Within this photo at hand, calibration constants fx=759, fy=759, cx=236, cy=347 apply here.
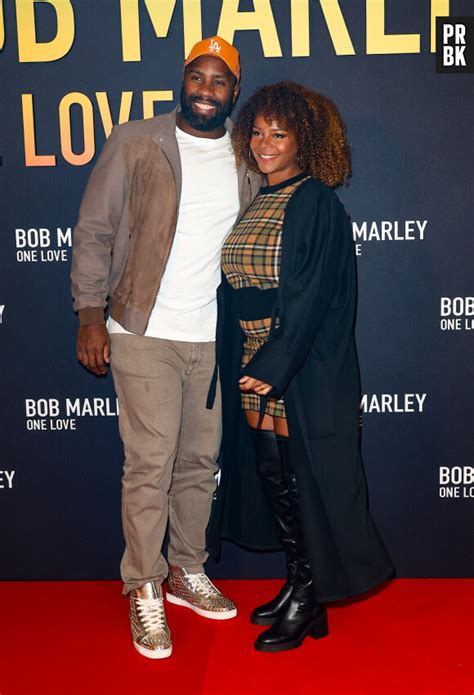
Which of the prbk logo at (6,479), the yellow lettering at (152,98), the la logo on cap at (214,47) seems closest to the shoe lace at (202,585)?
the prbk logo at (6,479)

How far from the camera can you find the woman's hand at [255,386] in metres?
2.22

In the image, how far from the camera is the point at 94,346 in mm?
2432

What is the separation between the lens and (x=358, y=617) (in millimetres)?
2607

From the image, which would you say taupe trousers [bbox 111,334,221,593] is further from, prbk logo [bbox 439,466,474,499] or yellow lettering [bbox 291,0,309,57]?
yellow lettering [bbox 291,0,309,57]

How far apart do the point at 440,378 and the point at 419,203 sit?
65cm

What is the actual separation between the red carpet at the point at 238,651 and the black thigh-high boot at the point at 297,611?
0.12 feet

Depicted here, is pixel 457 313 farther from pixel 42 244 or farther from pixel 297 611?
pixel 42 244

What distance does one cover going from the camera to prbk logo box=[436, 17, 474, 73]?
2.64m

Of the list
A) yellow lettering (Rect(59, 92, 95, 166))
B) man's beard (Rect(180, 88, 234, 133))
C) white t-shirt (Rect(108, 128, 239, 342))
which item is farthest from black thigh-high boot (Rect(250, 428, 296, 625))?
yellow lettering (Rect(59, 92, 95, 166))

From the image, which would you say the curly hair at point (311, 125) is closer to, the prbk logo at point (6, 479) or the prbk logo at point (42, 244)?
the prbk logo at point (42, 244)

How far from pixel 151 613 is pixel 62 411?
0.85 metres

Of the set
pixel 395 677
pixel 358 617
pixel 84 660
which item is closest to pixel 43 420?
pixel 84 660

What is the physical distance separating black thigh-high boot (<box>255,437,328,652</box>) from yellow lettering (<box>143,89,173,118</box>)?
1.25 meters

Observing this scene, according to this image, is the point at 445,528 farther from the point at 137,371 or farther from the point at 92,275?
the point at 92,275
